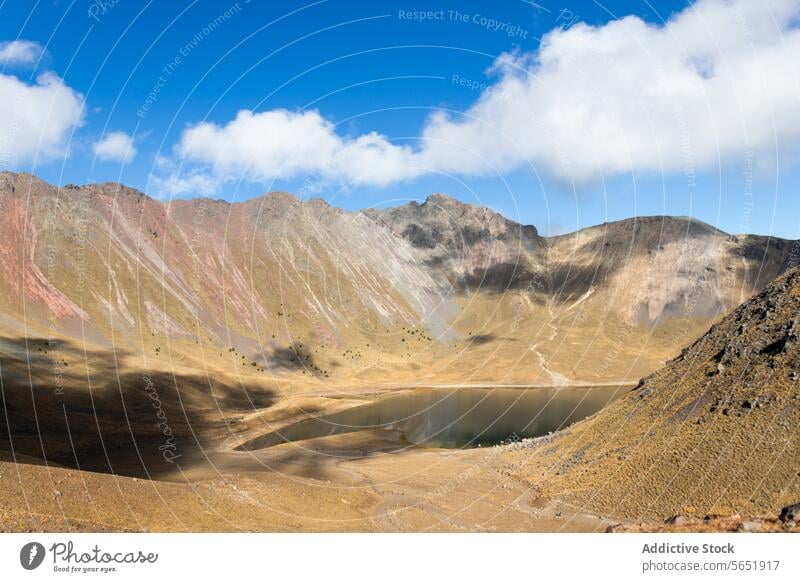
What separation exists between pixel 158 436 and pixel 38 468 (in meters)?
46.8

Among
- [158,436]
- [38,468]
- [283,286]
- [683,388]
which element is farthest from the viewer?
[283,286]

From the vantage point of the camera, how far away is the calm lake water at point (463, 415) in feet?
266

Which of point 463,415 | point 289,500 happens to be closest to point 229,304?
point 463,415

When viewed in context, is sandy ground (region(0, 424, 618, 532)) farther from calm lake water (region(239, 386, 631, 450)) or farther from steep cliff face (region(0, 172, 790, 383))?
steep cliff face (region(0, 172, 790, 383))

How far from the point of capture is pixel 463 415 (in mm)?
102375

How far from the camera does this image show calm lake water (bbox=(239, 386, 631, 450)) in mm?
81125

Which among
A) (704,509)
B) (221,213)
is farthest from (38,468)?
(221,213)

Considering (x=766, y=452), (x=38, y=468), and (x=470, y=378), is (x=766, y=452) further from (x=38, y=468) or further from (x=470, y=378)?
(x=470, y=378)

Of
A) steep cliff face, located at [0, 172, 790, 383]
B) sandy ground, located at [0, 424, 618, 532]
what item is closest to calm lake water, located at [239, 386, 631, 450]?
steep cliff face, located at [0, 172, 790, 383]

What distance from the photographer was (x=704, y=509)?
1177 inches

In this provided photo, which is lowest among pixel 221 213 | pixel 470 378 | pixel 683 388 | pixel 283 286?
pixel 470 378

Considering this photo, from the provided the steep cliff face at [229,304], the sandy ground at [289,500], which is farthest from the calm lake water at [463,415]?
the sandy ground at [289,500]

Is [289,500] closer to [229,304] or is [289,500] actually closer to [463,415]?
[463,415]

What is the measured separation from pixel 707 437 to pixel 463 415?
69.1 metres
